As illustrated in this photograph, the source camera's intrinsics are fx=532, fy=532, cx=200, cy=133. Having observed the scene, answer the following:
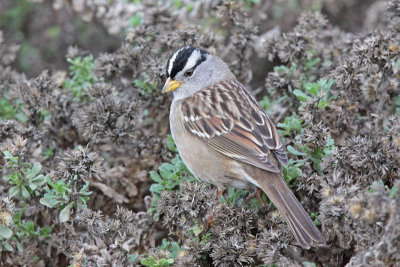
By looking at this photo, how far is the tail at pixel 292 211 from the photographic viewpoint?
366 centimetres

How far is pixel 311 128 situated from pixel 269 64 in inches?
122

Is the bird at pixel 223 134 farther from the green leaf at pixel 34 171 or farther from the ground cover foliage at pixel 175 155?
the green leaf at pixel 34 171

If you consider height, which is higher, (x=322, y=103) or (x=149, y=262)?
(x=322, y=103)

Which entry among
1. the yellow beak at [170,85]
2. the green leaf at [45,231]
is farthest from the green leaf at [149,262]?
the yellow beak at [170,85]

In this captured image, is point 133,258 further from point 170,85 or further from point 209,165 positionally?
point 170,85

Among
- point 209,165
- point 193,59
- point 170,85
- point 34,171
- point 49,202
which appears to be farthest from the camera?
point 193,59

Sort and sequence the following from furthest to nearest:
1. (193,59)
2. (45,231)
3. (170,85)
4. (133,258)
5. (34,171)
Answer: (193,59) < (170,85) < (45,231) < (34,171) < (133,258)

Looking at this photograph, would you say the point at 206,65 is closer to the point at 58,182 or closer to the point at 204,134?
the point at 204,134

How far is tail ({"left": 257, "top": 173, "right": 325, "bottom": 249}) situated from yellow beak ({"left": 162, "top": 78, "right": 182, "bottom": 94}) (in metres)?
1.31

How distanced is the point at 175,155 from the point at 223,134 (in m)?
0.77

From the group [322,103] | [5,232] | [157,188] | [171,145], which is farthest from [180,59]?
[5,232]

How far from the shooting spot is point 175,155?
5203mm

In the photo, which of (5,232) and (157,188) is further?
(157,188)

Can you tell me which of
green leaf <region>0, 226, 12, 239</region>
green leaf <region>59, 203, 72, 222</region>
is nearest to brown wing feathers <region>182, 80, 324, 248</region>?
green leaf <region>59, 203, 72, 222</region>
